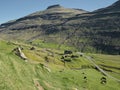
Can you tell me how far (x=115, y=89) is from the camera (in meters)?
118

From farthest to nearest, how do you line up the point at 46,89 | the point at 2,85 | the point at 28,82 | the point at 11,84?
the point at 46,89 < the point at 28,82 < the point at 11,84 < the point at 2,85

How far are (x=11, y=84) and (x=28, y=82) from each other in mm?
8665

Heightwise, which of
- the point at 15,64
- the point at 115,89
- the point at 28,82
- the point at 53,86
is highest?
the point at 15,64

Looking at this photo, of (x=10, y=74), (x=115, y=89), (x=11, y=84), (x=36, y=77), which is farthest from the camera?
(x=115, y=89)

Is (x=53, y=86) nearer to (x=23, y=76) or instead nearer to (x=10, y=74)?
(x=23, y=76)

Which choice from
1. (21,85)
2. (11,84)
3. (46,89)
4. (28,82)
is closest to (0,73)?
(11,84)

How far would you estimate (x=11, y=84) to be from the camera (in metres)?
45.7

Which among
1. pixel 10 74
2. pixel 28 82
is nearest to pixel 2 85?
pixel 10 74

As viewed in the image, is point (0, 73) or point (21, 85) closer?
point (0, 73)

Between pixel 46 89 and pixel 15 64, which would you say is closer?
pixel 15 64

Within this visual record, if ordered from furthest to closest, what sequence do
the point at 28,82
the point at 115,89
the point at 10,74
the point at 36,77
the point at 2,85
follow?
1. the point at 115,89
2. the point at 36,77
3. the point at 28,82
4. the point at 10,74
5. the point at 2,85

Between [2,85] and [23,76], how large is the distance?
1264 cm

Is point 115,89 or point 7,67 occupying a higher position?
point 7,67

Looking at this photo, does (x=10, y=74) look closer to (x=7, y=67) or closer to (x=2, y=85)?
(x=7, y=67)
